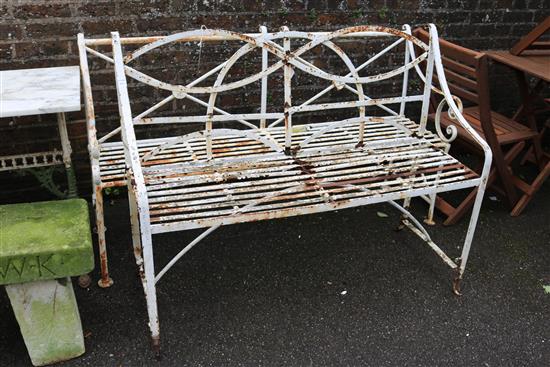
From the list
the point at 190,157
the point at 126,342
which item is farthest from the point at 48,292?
the point at 190,157

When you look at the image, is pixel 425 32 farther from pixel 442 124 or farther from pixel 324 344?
pixel 324 344

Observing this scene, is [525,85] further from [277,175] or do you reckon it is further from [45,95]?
[45,95]

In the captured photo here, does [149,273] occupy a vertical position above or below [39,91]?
below

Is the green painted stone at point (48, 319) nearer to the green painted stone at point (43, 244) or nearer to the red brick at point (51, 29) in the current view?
the green painted stone at point (43, 244)

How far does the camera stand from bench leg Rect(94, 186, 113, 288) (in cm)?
249

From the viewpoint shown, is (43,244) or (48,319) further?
(48,319)

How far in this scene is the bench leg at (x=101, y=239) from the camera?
249 centimetres

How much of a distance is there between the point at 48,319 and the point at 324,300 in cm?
129

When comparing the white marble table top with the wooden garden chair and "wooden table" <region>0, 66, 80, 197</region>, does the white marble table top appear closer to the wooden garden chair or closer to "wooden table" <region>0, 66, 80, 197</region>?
"wooden table" <region>0, 66, 80, 197</region>

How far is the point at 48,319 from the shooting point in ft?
7.18

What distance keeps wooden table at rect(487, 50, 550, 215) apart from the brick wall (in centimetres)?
43

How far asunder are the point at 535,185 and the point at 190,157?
223 centimetres

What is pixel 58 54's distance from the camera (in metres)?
3.00

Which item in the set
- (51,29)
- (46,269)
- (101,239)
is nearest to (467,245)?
(101,239)
